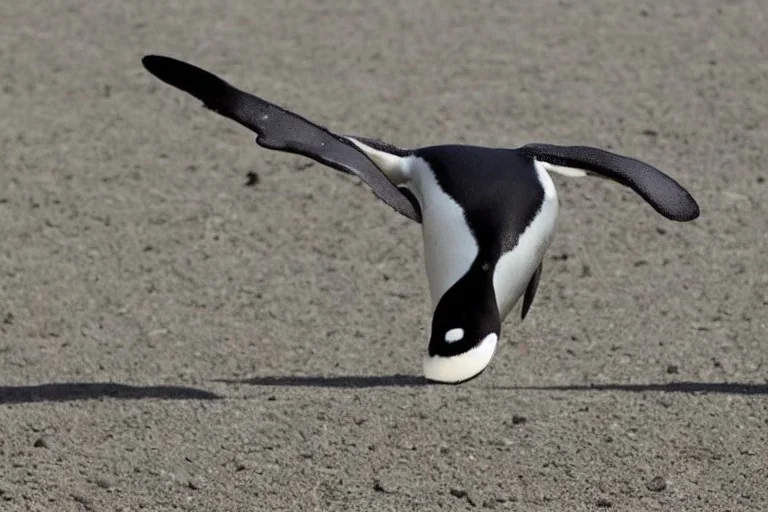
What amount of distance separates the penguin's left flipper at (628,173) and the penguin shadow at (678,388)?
1.15m

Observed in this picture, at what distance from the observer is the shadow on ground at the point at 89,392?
378 cm

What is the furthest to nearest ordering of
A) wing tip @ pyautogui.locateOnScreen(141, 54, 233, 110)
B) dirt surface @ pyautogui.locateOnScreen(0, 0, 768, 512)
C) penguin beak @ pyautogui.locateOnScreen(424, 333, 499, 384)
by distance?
dirt surface @ pyautogui.locateOnScreen(0, 0, 768, 512) → wing tip @ pyautogui.locateOnScreen(141, 54, 233, 110) → penguin beak @ pyautogui.locateOnScreen(424, 333, 499, 384)

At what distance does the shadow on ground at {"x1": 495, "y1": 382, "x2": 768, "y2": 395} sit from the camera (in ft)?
12.6

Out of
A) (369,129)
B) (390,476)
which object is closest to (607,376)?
(390,476)

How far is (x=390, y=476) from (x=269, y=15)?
159 inches

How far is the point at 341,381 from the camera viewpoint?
3895 mm

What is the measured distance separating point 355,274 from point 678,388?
1188mm

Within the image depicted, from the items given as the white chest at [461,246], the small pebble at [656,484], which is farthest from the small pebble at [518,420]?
the white chest at [461,246]

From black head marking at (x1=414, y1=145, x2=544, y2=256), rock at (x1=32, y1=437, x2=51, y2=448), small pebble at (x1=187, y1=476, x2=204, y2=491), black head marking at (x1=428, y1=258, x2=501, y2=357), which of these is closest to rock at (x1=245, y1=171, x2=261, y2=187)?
rock at (x1=32, y1=437, x2=51, y2=448)

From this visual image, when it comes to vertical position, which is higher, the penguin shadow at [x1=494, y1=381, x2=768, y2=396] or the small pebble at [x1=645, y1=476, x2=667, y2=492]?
the small pebble at [x1=645, y1=476, x2=667, y2=492]

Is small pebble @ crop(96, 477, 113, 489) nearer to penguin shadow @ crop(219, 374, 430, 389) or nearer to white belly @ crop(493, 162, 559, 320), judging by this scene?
penguin shadow @ crop(219, 374, 430, 389)

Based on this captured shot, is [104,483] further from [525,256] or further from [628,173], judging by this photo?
[628,173]

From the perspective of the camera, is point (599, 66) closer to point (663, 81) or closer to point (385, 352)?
point (663, 81)

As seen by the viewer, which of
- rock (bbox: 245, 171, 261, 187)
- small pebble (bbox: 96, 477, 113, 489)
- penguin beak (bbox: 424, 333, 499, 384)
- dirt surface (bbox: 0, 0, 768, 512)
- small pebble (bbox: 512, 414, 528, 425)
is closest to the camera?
penguin beak (bbox: 424, 333, 499, 384)
